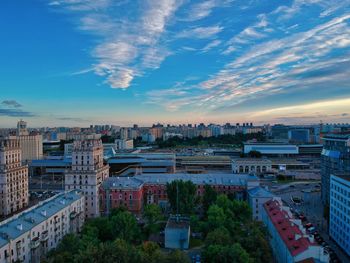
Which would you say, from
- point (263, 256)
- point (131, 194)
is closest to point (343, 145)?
point (263, 256)

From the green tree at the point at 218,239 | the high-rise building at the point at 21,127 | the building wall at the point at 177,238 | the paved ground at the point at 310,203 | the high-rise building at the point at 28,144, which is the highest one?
the high-rise building at the point at 21,127

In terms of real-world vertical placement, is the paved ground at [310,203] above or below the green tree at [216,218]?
below

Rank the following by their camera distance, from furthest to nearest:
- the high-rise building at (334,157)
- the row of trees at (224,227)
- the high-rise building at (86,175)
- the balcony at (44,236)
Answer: the high-rise building at (86,175)
the high-rise building at (334,157)
the balcony at (44,236)
the row of trees at (224,227)

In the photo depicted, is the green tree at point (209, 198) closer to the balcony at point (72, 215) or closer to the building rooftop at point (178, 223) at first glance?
the building rooftop at point (178, 223)

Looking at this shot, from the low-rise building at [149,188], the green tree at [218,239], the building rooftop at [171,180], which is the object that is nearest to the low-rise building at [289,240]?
the green tree at [218,239]

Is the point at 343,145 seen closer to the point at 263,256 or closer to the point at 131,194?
the point at 263,256

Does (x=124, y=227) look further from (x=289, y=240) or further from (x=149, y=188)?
(x=149, y=188)
